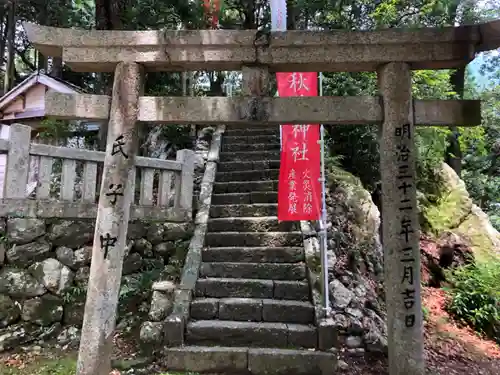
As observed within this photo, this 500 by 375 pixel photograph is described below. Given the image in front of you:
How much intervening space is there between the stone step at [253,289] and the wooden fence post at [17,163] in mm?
2856

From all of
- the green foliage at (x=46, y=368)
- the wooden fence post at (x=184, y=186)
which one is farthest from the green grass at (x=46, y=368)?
the wooden fence post at (x=184, y=186)

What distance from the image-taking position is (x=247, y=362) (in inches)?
177

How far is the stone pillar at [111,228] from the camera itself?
3.68 m

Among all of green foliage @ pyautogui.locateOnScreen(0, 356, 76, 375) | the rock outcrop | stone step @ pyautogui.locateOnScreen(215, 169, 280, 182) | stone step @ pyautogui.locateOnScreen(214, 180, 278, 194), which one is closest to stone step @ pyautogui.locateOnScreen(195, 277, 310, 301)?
green foliage @ pyautogui.locateOnScreen(0, 356, 76, 375)

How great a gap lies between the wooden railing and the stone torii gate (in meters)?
0.74

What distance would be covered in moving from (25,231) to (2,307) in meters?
1.06

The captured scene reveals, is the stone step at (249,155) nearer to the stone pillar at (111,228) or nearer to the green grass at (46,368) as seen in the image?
the stone pillar at (111,228)

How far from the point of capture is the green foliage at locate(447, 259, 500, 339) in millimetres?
7043

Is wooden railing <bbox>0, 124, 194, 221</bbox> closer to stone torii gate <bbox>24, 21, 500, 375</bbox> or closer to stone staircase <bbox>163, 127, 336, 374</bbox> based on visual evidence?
stone torii gate <bbox>24, 21, 500, 375</bbox>

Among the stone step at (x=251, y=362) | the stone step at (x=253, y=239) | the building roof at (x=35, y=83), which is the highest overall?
the building roof at (x=35, y=83)

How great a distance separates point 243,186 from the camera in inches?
306

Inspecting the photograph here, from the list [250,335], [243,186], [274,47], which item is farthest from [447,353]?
[274,47]

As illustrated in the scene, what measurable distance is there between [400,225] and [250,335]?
243 centimetres

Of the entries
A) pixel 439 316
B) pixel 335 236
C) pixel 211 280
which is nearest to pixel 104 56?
pixel 211 280
